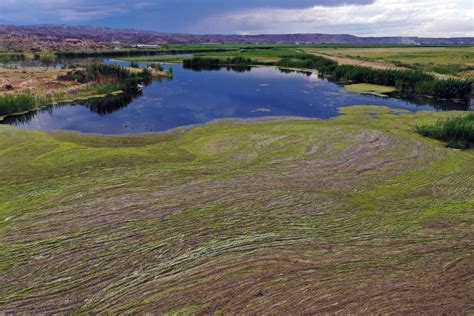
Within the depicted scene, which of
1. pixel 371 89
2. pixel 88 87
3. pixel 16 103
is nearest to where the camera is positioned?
pixel 16 103

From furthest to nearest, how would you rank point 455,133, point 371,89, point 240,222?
1. point 371,89
2. point 455,133
3. point 240,222

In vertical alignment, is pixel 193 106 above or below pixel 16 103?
below

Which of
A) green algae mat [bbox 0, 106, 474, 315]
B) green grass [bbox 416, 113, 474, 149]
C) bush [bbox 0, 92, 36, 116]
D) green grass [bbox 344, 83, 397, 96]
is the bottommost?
green algae mat [bbox 0, 106, 474, 315]

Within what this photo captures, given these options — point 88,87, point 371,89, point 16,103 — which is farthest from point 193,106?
point 371,89

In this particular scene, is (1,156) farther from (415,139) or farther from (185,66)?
(185,66)

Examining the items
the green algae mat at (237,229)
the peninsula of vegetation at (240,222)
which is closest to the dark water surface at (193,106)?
the peninsula of vegetation at (240,222)

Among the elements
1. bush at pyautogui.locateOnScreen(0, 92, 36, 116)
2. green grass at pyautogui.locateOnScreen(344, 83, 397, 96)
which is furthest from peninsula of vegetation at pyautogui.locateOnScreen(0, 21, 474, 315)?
green grass at pyautogui.locateOnScreen(344, 83, 397, 96)

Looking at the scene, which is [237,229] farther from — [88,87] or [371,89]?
[371,89]

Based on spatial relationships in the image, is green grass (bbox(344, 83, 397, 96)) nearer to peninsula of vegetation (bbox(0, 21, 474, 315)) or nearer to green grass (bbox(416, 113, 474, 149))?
green grass (bbox(416, 113, 474, 149))
